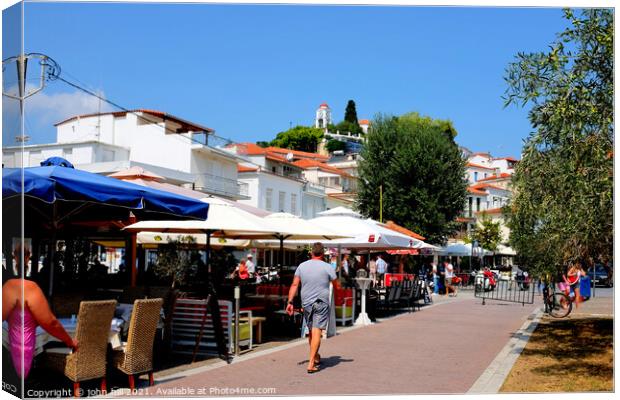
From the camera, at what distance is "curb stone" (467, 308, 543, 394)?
7.96 metres

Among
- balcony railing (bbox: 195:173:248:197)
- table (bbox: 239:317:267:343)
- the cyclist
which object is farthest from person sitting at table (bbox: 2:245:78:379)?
balcony railing (bbox: 195:173:248:197)

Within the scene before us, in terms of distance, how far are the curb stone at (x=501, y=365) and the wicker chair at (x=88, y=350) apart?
3908 millimetres

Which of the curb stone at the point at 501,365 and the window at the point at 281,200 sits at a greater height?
the window at the point at 281,200

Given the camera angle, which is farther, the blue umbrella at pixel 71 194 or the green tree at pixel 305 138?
the green tree at pixel 305 138

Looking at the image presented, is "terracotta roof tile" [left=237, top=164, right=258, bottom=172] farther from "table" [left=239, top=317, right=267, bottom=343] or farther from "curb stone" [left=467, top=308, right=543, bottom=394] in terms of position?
"table" [left=239, top=317, right=267, bottom=343]

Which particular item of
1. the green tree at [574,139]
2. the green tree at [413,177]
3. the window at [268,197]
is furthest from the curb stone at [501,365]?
the window at [268,197]

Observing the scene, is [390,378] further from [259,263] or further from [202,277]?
[259,263]

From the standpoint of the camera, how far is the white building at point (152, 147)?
36812 mm

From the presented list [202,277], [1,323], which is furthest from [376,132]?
[1,323]

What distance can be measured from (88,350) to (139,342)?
1.98ft

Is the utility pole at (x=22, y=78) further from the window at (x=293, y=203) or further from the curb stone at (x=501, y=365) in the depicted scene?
the window at (x=293, y=203)

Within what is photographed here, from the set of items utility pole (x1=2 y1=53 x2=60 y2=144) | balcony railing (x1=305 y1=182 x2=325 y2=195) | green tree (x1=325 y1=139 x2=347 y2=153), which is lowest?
utility pole (x1=2 y1=53 x2=60 y2=144)

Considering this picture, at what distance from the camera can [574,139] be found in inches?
320

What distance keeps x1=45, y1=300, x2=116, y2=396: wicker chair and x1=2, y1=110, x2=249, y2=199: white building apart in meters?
27.7
